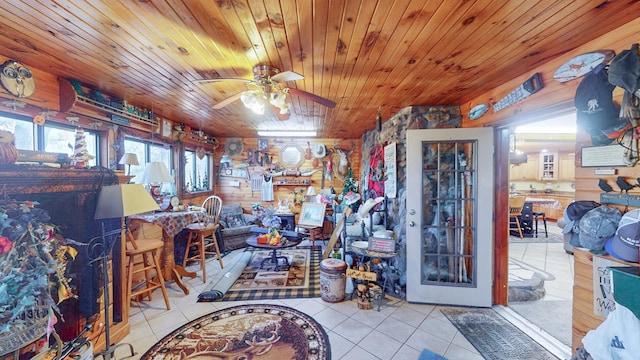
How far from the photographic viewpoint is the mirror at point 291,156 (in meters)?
5.49

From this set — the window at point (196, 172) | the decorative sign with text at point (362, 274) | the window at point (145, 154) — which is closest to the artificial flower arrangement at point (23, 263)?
the window at point (145, 154)

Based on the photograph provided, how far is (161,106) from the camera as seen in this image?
307 centimetres

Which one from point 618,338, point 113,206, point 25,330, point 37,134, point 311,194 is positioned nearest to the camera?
point 618,338

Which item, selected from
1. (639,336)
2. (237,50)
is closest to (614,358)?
(639,336)

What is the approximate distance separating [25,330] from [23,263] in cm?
37

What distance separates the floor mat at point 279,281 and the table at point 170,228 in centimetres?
68

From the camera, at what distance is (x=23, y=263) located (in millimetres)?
1257

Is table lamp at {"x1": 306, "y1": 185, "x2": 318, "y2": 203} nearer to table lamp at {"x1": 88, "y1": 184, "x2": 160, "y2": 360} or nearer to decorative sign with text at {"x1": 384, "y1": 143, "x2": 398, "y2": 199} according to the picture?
decorative sign with text at {"x1": 384, "y1": 143, "x2": 398, "y2": 199}

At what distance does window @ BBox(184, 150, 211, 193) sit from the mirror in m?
1.73

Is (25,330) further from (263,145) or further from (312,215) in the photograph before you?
(263,145)

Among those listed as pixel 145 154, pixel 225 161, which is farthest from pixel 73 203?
pixel 225 161

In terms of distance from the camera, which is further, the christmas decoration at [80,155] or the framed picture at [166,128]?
the framed picture at [166,128]

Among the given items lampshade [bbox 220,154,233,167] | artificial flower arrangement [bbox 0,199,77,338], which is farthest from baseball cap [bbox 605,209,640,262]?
lampshade [bbox 220,154,233,167]

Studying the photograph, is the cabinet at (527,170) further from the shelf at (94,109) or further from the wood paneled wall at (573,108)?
the shelf at (94,109)
